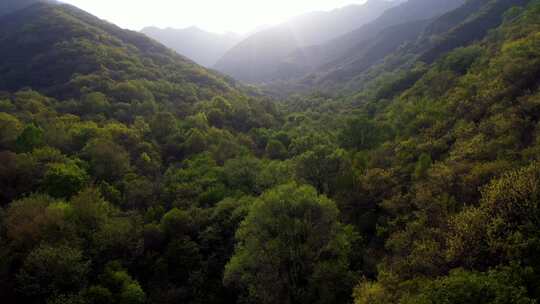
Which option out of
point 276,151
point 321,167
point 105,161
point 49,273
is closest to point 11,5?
point 105,161

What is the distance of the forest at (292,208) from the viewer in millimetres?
20062

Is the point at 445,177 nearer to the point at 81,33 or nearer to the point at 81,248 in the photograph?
the point at 81,248

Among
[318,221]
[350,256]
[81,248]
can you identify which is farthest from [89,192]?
[350,256]

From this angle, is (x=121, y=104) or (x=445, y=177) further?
(x=121, y=104)

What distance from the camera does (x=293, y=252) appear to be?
94.4 feet

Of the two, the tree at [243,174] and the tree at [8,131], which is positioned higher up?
the tree at [8,131]

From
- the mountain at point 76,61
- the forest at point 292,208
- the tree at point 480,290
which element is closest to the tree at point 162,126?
the forest at point 292,208

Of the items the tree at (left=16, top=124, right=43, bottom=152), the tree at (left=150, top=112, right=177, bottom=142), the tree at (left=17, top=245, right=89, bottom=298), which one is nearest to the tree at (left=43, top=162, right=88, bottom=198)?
the tree at (left=16, top=124, right=43, bottom=152)

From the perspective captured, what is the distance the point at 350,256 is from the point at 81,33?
128982mm

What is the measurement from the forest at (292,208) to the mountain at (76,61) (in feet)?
77.8

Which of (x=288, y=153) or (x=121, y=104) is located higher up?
(x=121, y=104)

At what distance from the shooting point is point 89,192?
3772cm

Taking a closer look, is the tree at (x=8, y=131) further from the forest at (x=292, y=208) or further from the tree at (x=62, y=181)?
the tree at (x=62, y=181)

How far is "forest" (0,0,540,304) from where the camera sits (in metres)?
20.1
